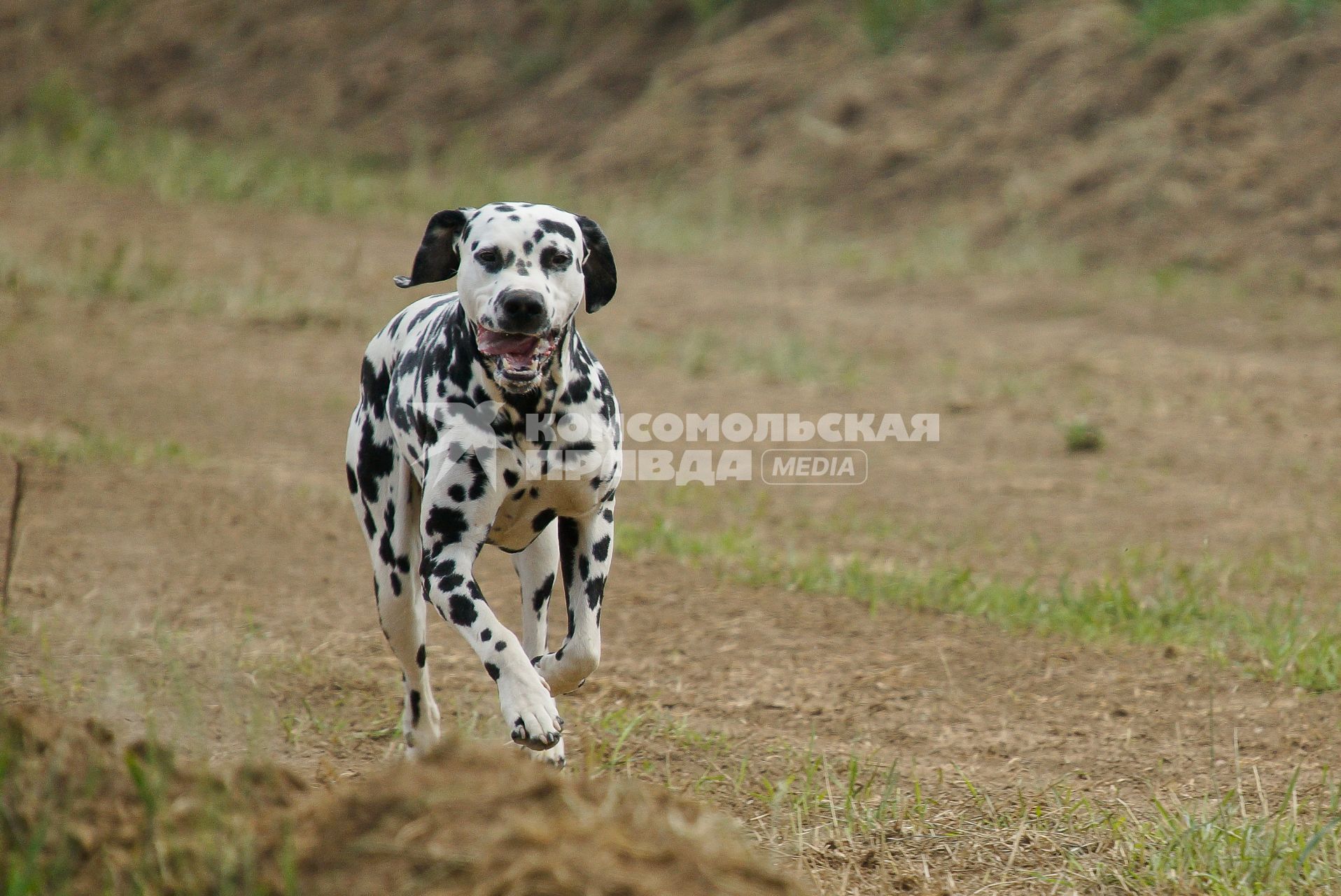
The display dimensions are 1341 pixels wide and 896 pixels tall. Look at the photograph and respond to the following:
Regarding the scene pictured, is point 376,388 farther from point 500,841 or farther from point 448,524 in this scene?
point 500,841

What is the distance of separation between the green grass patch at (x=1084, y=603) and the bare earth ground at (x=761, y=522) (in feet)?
0.36

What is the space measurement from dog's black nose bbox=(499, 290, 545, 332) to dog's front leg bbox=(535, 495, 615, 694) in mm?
629

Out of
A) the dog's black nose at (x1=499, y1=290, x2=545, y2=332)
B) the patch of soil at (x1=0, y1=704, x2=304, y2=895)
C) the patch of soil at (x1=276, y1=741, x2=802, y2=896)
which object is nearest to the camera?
the patch of soil at (x1=276, y1=741, x2=802, y2=896)

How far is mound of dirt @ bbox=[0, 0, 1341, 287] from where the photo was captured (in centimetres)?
1340

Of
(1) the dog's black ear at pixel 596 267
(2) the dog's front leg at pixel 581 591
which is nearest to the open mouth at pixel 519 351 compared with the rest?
(1) the dog's black ear at pixel 596 267

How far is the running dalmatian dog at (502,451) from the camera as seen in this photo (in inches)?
164

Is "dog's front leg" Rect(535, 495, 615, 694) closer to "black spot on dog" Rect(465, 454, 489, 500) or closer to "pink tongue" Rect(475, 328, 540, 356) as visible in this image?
"black spot on dog" Rect(465, 454, 489, 500)

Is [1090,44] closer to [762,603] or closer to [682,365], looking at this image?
[682,365]

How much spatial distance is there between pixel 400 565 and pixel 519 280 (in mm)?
1040

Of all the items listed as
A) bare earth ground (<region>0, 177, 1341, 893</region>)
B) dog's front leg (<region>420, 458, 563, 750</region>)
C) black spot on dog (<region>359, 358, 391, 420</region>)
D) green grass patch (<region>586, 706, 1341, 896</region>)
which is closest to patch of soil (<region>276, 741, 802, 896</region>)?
bare earth ground (<region>0, 177, 1341, 893</region>)

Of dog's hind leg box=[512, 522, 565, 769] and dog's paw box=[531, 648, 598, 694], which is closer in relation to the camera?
dog's paw box=[531, 648, 598, 694]

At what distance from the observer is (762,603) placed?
6465mm

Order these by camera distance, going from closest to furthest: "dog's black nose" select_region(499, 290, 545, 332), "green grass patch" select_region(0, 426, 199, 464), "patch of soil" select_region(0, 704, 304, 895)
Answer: "patch of soil" select_region(0, 704, 304, 895), "dog's black nose" select_region(499, 290, 545, 332), "green grass patch" select_region(0, 426, 199, 464)

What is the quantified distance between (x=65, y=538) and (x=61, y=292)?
561cm
